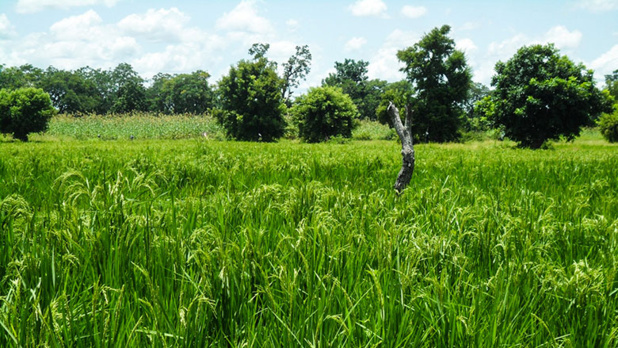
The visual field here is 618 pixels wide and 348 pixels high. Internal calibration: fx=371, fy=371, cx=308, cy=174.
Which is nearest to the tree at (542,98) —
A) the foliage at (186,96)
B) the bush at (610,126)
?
the bush at (610,126)

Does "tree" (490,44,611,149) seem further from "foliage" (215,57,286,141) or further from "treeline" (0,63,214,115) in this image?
"treeline" (0,63,214,115)

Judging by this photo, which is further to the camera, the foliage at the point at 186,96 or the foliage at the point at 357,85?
the foliage at the point at 186,96

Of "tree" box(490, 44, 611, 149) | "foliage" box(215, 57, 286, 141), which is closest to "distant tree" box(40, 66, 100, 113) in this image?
"foliage" box(215, 57, 286, 141)

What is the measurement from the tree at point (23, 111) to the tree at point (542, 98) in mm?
34720

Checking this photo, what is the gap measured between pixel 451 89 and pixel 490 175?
33.6 metres

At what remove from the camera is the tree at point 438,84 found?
3803 centimetres

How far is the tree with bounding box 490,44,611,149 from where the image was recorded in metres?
26.5

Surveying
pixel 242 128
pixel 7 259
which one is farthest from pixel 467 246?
pixel 242 128

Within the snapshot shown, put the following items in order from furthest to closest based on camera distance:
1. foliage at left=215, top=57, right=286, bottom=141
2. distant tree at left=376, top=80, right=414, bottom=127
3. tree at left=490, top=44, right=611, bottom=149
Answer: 1. distant tree at left=376, top=80, right=414, bottom=127
2. foliage at left=215, top=57, right=286, bottom=141
3. tree at left=490, top=44, right=611, bottom=149

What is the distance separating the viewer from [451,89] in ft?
124

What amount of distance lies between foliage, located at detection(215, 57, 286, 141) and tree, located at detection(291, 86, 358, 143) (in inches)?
87.0

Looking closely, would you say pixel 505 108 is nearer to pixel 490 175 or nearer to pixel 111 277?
pixel 490 175

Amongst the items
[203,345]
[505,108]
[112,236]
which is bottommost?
[203,345]

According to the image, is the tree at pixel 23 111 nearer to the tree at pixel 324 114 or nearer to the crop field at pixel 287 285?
the tree at pixel 324 114
